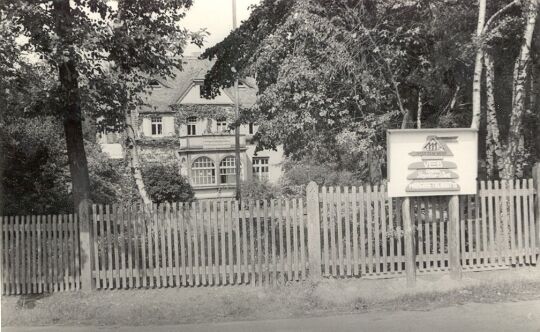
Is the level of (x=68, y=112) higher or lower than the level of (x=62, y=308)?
higher

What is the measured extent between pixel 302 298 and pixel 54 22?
18.2 ft

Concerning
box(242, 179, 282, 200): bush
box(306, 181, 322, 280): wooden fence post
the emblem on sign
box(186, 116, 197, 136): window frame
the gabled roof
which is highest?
the gabled roof

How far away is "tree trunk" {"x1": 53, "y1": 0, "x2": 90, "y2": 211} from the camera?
7.96m

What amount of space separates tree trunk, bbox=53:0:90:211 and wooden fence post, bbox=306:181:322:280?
13.3 ft

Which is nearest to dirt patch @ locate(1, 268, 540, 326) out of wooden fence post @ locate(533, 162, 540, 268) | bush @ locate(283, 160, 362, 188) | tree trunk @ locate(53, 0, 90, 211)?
wooden fence post @ locate(533, 162, 540, 268)

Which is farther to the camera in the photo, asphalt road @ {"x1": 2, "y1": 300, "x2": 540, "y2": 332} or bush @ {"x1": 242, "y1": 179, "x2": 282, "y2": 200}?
bush @ {"x1": 242, "y1": 179, "x2": 282, "y2": 200}

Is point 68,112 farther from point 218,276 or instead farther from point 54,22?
point 218,276

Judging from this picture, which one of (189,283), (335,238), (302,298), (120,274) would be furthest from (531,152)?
(120,274)

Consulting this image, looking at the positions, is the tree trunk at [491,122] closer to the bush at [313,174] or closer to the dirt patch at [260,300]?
the dirt patch at [260,300]

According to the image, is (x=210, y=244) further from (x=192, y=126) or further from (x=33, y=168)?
(x=192, y=126)

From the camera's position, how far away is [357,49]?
10320 millimetres

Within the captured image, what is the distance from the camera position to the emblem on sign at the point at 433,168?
304 inches

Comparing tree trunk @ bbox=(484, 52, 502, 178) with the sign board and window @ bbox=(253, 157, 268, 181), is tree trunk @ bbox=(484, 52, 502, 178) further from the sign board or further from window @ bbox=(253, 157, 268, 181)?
window @ bbox=(253, 157, 268, 181)

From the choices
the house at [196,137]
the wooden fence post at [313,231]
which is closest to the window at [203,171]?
the house at [196,137]
